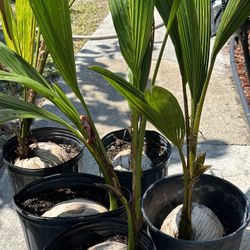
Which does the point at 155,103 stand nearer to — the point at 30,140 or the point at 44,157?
the point at 44,157

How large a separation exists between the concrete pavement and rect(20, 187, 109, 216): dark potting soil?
46 centimetres

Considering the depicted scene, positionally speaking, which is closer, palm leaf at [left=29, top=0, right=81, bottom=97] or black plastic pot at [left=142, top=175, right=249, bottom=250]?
palm leaf at [left=29, top=0, right=81, bottom=97]

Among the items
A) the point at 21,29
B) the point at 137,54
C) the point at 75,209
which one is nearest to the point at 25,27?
the point at 21,29

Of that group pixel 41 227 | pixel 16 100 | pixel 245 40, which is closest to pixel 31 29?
pixel 16 100

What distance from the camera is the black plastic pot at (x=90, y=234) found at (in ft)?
5.75

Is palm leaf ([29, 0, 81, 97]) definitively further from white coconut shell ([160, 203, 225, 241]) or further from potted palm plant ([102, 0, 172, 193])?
white coconut shell ([160, 203, 225, 241])

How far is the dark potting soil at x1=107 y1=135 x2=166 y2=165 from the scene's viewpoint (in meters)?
2.45

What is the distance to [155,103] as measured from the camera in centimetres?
119

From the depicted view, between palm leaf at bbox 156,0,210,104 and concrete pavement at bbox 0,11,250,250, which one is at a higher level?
palm leaf at bbox 156,0,210,104

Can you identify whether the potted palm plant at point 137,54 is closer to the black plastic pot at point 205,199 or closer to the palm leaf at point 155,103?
the palm leaf at point 155,103

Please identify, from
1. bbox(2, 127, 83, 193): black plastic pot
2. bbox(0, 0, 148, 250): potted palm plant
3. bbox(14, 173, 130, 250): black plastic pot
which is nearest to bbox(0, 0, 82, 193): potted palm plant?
bbox(2, 127, 83, 193): black plastic pot

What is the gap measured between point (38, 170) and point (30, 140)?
0.87 feet

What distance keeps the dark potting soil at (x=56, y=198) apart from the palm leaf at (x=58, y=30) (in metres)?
0.69

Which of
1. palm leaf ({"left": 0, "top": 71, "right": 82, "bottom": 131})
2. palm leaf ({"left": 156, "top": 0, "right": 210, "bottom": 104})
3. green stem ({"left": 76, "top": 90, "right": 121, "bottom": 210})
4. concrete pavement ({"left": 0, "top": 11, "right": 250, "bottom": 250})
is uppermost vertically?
palm leaf ({"left": 156, "top": 0, "right": 210, "bottom": 104})
